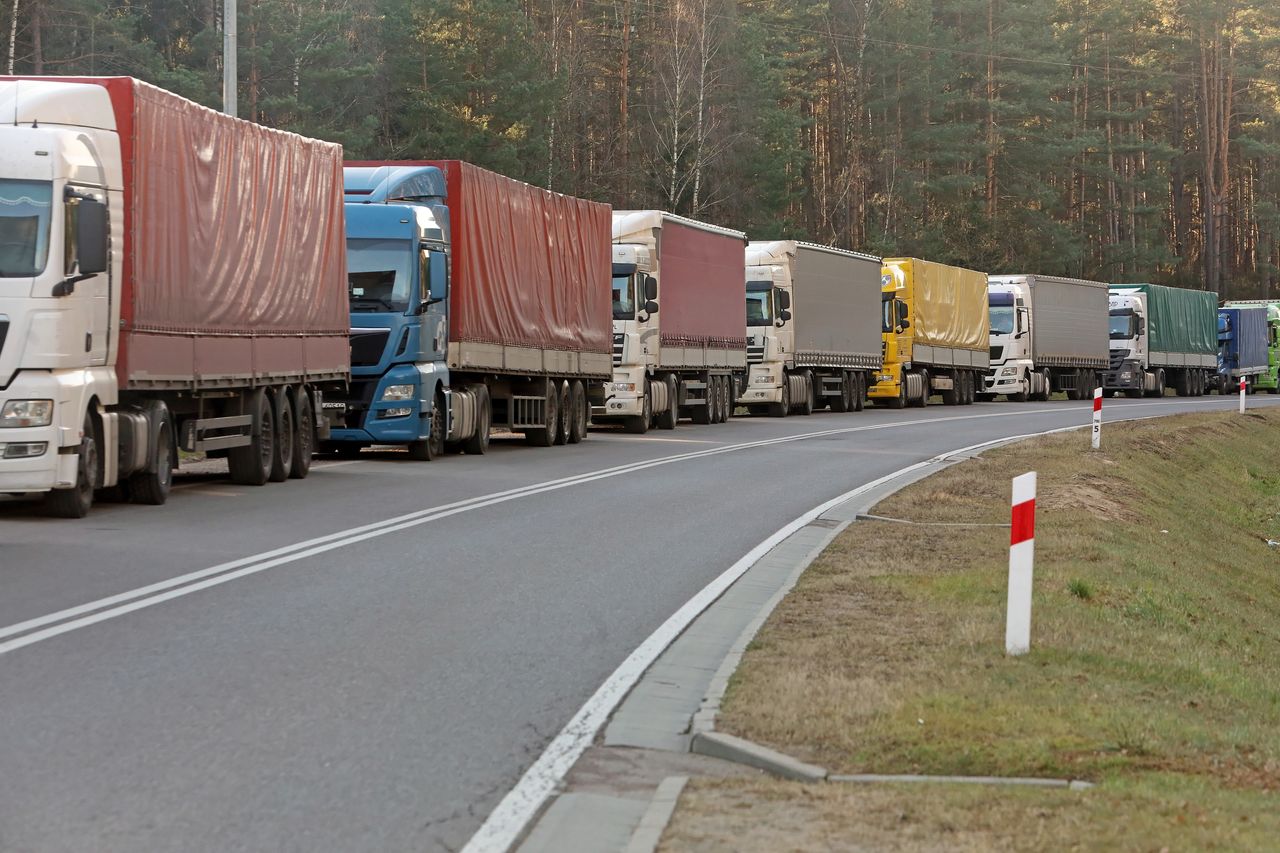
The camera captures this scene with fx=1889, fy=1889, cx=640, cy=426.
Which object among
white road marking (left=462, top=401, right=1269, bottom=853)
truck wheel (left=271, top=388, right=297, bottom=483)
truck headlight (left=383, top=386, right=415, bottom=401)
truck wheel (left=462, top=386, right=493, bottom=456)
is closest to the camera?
white road marking (left=462, top=401, right=1269, bottom=853)

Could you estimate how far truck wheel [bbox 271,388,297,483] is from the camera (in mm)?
20125

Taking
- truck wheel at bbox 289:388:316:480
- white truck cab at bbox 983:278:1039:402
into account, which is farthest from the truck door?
white truck cab at bbox 983:278:1039:402

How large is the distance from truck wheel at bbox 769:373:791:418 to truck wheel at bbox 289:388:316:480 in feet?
76.5

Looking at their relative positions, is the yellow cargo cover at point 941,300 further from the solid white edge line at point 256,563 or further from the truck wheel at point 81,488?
the truck wheel at point 81,488

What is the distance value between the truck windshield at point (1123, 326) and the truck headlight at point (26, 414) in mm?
56004

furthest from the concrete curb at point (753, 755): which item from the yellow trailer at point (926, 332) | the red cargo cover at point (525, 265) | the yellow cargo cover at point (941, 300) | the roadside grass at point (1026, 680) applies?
the yellow cargo cover at point (941, 300)

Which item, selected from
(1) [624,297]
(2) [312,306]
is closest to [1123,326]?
(1) [624,297]

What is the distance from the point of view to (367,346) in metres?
23.5

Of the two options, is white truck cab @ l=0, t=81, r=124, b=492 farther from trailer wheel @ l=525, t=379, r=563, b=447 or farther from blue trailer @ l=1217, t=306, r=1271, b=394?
blue trailer @ l=1217, t=306, r=1271, b=394

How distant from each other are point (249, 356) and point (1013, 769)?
13.6m

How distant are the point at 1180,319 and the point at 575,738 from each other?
6520 centimetres

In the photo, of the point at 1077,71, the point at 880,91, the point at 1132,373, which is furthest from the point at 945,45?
the point at 1132,373

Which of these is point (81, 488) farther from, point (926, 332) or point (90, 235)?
point (926, 332)

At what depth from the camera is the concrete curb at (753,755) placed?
22.1 feet
